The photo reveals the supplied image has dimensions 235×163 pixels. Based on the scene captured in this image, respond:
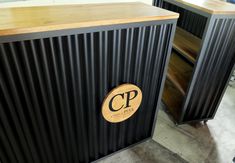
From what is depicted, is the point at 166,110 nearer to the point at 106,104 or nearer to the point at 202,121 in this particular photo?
the point at 202,121

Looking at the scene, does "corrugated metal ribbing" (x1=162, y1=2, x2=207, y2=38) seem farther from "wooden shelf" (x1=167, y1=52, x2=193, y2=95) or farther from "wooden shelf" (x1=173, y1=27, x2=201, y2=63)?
"wooden shelf" (x1=167, y1=52, x2=193, y2=95)

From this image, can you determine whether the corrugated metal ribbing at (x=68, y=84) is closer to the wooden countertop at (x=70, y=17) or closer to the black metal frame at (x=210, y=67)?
the wooden countertop at (x=70, y=17)

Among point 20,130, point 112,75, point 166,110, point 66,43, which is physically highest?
point 66,43

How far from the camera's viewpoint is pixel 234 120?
2.21 meters

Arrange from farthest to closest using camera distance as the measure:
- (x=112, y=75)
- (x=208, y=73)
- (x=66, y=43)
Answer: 1. (x=208, y=73)
2. (x=112, y=75)
3. (x=66, y=43)

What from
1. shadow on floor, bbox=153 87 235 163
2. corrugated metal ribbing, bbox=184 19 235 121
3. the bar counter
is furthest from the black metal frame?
the bar counter

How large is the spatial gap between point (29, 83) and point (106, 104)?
1.74ft

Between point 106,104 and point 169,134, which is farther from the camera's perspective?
point 169,134

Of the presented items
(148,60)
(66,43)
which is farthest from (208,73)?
(66,43)

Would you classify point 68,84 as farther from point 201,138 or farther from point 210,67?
point 201,138

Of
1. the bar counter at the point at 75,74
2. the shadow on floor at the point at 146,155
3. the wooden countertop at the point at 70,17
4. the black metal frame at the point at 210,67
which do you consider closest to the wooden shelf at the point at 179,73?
the black metal frame at the point at 210,67

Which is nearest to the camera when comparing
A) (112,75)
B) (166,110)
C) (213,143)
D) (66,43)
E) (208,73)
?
(66,43)

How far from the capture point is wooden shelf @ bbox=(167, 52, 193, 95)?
194cm

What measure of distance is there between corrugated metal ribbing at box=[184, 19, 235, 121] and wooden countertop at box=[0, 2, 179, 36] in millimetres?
497
